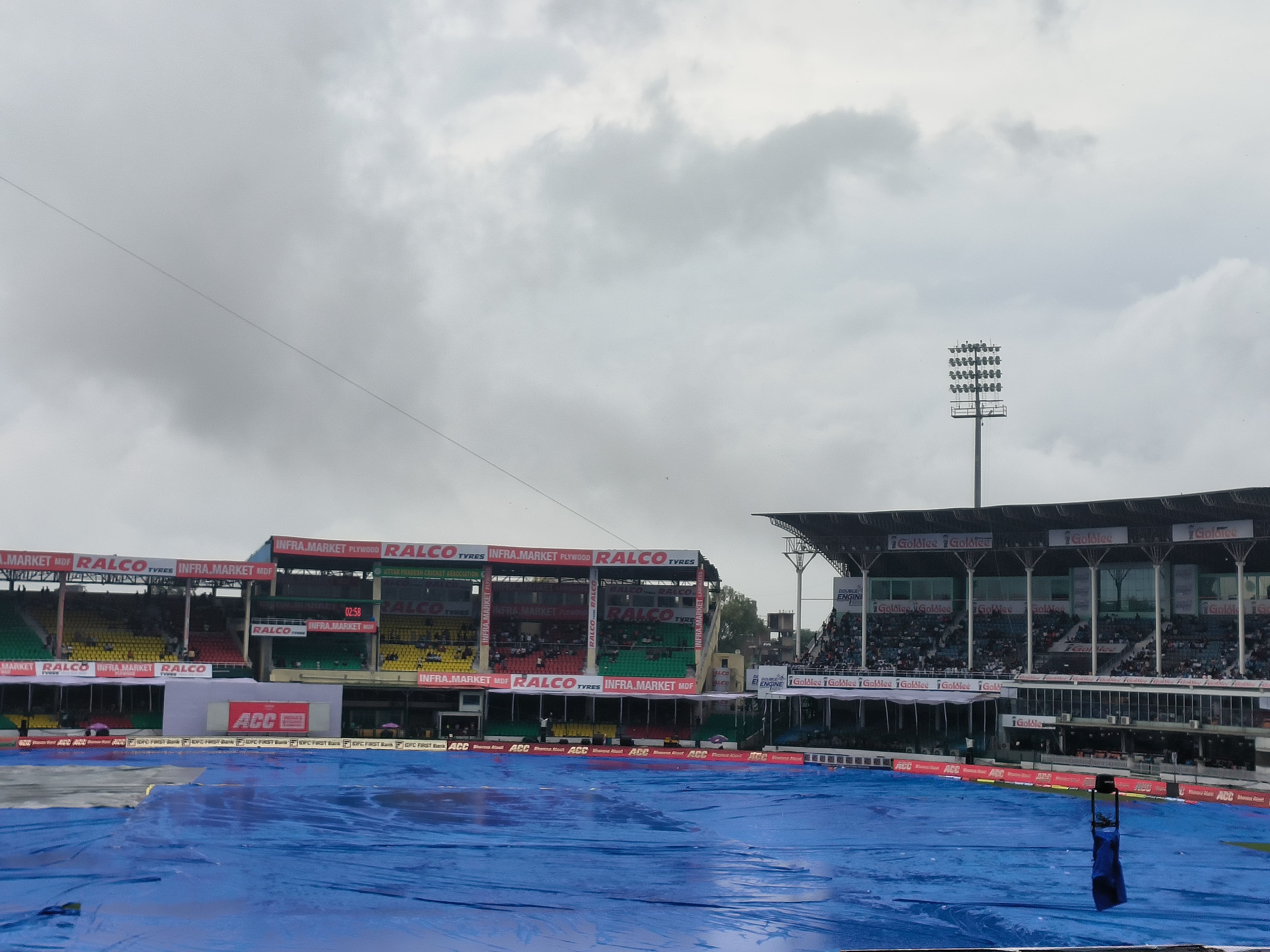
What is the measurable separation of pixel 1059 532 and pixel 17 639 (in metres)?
65.7

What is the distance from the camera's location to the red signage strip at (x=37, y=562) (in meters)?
74.2

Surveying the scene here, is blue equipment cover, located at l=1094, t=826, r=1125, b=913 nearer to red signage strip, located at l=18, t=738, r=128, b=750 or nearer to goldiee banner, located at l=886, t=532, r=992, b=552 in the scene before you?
red signage strip, located at l=18, t=738, r=128, b=750

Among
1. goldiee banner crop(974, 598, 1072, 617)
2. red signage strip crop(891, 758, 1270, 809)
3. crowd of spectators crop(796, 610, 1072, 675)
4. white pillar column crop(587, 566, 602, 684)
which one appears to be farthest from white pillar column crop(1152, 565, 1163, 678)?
white pillar column crop(587, 566, 602, 684)

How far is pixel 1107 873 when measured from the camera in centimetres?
1645

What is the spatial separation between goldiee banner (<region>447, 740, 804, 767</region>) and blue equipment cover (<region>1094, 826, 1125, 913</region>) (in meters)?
50.5

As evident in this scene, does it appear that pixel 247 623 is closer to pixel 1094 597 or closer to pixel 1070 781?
pixel 1070 781

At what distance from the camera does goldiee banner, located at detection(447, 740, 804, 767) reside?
222 ft

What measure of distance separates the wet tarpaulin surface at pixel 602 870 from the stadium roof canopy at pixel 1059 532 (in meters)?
22.3

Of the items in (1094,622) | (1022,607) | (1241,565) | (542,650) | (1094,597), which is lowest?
(542,650)

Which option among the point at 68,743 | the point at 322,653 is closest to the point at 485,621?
the point at 322,653

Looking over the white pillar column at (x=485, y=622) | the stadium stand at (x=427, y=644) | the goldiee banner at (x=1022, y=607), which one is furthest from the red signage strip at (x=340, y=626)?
the goldiee banner at (x=1022, y=607)

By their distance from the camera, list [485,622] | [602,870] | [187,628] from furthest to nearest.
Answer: [485,622] → [187,628] → [602,870]

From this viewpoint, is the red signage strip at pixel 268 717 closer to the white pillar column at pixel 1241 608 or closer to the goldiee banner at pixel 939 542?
the goldiee banner at pixel 939 542

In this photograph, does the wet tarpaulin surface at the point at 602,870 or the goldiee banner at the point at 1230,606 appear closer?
the wet tarpaulin surface at the point at 602,870
